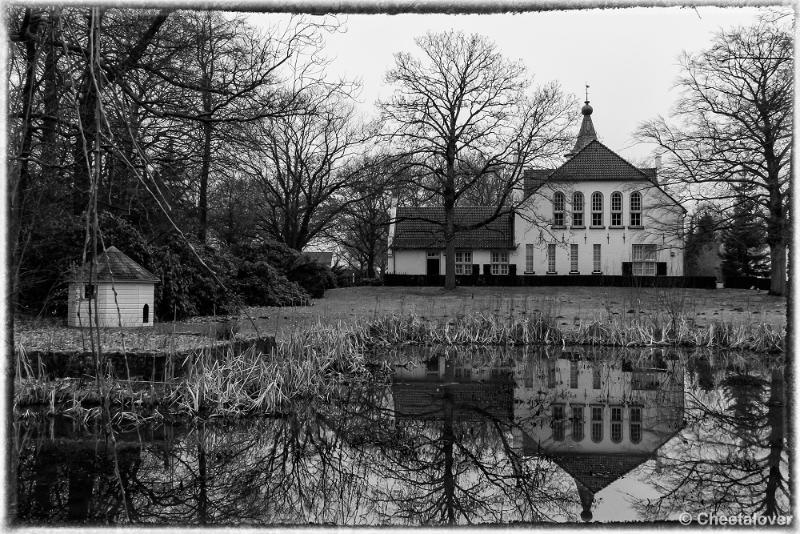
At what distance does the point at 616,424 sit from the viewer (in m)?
5.81

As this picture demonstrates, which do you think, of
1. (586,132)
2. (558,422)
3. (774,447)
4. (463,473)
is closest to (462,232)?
(586,132)

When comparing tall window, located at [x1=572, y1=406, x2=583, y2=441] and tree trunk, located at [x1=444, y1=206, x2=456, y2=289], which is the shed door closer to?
tree trunk, located at [x1=444, y1=206, x2=456, y2=289]

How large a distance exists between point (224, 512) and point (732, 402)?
5238mm

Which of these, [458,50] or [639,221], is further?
[639,221]

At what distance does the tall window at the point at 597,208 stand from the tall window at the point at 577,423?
35.8 metres

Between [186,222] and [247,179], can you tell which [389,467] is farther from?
[247,179]

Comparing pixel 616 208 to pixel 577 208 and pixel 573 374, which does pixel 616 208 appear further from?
pixel 573 374

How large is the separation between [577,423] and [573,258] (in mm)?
36409

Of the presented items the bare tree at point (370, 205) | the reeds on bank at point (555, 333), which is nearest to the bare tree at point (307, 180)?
the bare tree at point (370, 205)

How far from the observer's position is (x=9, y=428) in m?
2.47

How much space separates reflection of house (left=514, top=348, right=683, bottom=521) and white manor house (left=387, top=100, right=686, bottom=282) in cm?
3066

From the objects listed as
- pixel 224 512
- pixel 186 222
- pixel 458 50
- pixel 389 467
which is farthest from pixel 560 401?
→ pixel 458 50

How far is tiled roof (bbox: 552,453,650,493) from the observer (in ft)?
13.8

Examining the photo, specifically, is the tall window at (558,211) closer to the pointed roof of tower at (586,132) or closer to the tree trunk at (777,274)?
the pointed roof of tower at (586,132)
